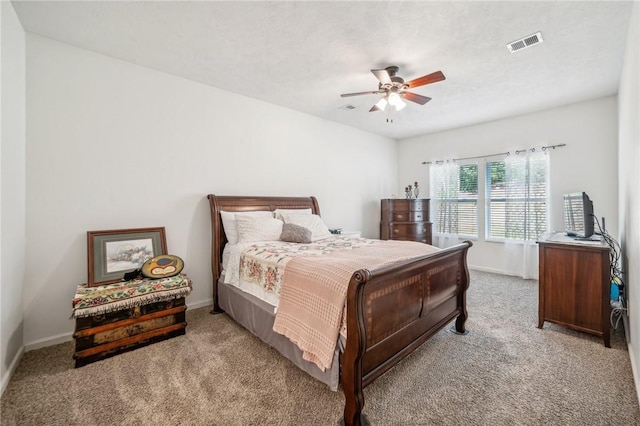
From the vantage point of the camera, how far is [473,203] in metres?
5.24

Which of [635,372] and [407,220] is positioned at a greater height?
[407,220]

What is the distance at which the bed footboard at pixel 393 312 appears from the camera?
5.08ft

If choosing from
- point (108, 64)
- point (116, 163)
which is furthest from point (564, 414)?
point (108, 64)

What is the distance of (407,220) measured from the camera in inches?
209

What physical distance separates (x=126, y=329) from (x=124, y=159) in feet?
5.55

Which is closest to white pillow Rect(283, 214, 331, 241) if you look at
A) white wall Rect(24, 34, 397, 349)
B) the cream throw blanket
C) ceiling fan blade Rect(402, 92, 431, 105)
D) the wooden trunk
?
white wall Rect(24, 34, 397, 349)

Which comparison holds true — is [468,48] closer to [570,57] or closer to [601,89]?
[570,57]

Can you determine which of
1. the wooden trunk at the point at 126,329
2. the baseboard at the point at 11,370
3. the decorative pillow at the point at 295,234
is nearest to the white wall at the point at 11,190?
the baseboard at the point at 11,370

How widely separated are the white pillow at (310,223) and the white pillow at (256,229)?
276 mm

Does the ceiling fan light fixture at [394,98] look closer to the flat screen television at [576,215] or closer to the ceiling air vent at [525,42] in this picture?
the ceiling air vent at [525,42]

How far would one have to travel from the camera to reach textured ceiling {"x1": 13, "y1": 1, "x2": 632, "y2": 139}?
2117 mm

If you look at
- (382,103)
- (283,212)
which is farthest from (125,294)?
(382,103)

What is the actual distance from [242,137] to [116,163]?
4.93ft

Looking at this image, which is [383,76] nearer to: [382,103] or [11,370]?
[382,103]
